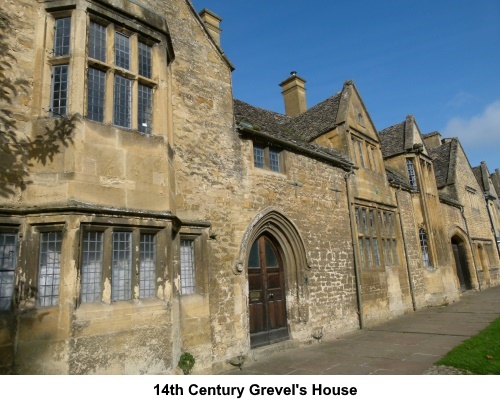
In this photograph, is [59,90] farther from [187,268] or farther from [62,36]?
[187,268]

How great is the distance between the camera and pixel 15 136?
5816 millimetres

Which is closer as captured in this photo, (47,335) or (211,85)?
(47,335)

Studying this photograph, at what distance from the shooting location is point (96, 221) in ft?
19.1

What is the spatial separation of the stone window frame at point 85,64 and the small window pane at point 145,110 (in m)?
0.02

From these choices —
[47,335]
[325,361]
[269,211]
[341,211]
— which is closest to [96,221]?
[47,335]

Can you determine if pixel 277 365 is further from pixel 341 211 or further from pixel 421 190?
pixel 421 190

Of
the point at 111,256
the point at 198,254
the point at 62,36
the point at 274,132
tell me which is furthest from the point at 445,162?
the point at 62,36

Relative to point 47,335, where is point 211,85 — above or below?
above

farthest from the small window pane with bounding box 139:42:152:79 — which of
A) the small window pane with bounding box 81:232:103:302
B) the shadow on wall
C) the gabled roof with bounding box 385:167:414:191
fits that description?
the gabled roof with bounding box 385:167:414:191

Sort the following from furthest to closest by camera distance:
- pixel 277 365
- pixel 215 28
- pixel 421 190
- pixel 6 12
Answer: pixel 421 190, pixel 215 28, pixel 277 365, pixel 6 12

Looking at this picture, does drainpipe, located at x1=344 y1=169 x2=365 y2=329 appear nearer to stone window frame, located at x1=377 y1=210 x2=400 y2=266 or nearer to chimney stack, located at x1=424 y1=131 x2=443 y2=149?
stone window frame, located at x1=377 y1=210 x2=400 y2=266

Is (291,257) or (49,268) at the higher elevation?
(291,257)

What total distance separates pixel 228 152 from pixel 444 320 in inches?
394

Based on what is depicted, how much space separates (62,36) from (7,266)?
4.23 metres
